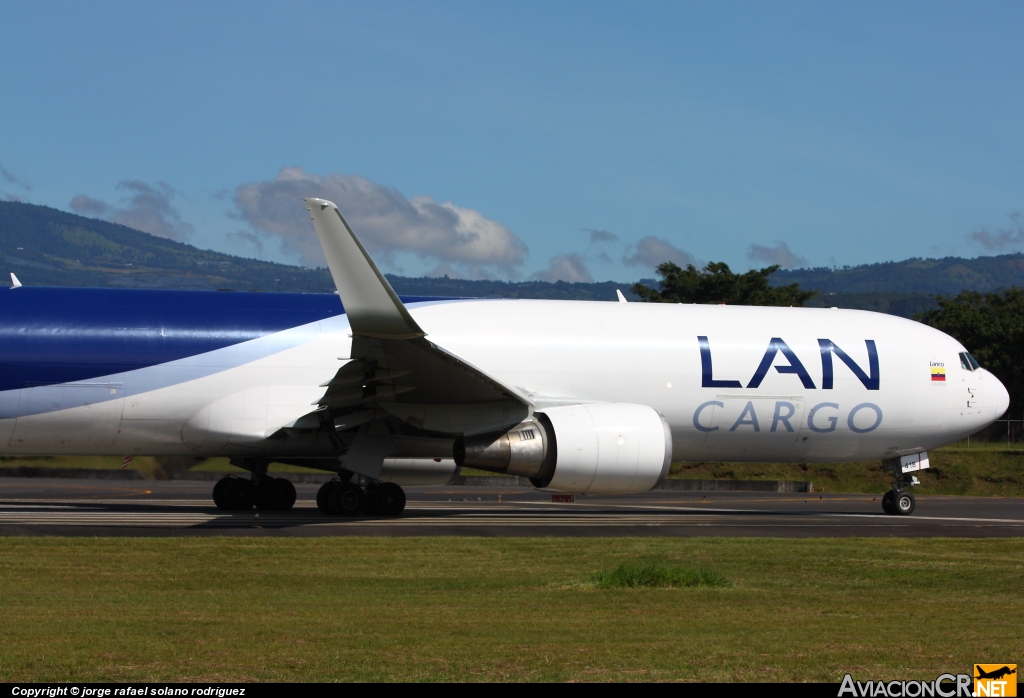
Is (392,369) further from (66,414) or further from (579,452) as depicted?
(66,414)

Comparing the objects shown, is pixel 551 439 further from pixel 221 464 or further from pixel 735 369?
pixel 221 464

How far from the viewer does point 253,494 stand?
754 inches

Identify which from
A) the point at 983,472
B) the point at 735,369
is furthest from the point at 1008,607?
the point at 983,472

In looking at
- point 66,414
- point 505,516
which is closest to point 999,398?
point 505,516

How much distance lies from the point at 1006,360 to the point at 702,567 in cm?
4777

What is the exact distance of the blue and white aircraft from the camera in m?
16.1

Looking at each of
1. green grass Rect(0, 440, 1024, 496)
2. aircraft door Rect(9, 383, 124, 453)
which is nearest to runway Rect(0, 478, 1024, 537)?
aircraft door Rect(9, 383, 124, 453)

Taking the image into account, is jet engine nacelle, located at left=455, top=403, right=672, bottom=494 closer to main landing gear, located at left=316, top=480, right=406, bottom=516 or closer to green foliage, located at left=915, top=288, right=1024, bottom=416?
main landing gear, located at left=316, top=480, right=406, bottom=516

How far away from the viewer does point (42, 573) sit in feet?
34.7

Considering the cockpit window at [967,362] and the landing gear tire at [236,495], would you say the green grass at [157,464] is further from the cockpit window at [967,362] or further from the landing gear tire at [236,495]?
the cockpit window at [967,362]

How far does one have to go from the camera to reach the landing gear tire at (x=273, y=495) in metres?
19.1

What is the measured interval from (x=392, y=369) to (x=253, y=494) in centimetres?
455

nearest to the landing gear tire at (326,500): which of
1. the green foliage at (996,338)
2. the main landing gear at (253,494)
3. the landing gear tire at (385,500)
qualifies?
the landing gear tire at (385,500)

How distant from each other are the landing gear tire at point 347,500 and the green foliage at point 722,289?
3573 centimetres
